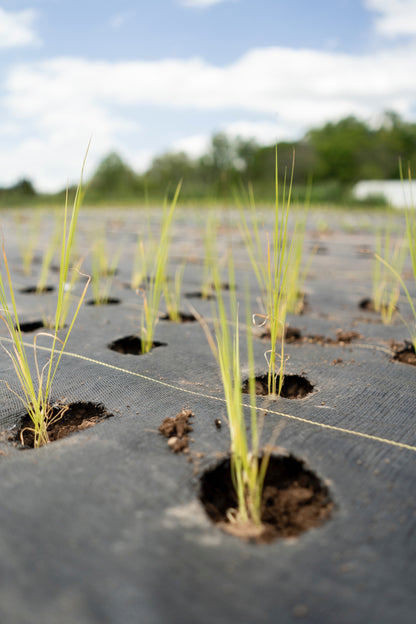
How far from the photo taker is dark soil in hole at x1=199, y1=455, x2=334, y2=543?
722 millimetres

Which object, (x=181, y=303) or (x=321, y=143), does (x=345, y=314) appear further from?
(x=321, y=143)

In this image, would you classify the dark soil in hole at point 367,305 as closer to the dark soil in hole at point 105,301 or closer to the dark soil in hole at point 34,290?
the dark soil in hole at point 105,301

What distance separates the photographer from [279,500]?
0.81 meters

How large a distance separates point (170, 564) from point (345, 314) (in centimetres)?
163

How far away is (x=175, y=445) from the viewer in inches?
35.6

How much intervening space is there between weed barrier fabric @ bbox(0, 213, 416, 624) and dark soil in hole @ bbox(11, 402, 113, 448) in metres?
0.02

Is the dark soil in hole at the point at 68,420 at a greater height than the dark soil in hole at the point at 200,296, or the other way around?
the dark soil in hole at the point at 200,296

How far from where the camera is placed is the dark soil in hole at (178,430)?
91 centimetres

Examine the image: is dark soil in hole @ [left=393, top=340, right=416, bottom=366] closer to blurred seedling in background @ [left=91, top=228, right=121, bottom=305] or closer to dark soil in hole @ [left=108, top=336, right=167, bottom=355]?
dark soil in hole @ [left=108, top=336, right=167, bottom=355]

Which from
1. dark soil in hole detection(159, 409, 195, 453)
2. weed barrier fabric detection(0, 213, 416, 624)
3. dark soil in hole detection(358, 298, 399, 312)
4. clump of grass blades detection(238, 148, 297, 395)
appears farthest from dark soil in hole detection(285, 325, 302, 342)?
dark soil in hole detection(159, 409, 195, 453)

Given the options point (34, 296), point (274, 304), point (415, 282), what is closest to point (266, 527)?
point (274, 304)

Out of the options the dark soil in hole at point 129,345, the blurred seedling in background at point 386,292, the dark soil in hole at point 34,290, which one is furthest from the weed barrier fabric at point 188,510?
the dark soil in hole at point 34,290

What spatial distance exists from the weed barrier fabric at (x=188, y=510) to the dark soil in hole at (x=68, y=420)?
2cm

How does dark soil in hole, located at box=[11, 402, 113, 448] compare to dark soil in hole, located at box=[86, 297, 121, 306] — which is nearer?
dark soil in hole, located at box=[11, 402, 113, 448]
